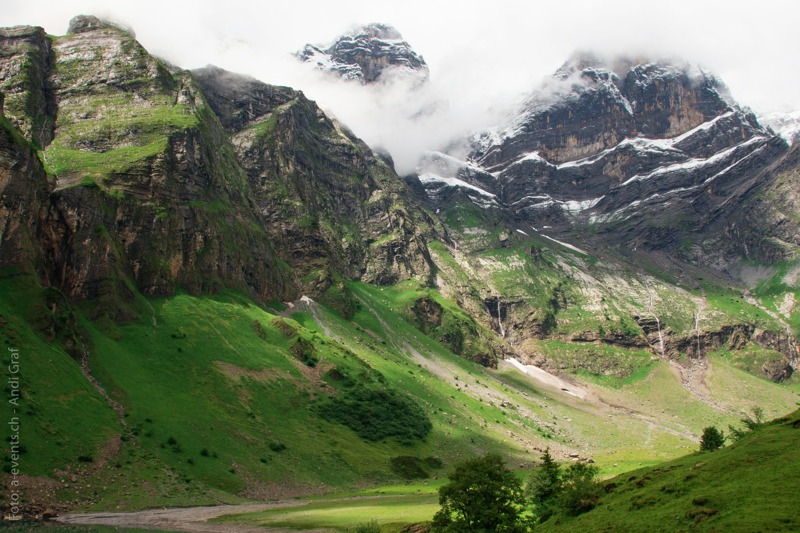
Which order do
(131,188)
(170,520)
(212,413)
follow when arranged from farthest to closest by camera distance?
(131,188) < (212,413) < (170,520)

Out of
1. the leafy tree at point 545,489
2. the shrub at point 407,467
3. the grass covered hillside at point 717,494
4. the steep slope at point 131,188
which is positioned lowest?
the shrub at point 407,467

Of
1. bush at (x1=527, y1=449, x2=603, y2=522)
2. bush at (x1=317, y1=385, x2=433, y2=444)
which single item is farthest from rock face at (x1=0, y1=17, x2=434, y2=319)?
bush at (x1=527, y1=449, x2=603, y2=522)

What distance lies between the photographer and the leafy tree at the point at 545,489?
173 feet

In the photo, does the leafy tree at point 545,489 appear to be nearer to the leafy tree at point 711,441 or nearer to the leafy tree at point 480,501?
the leafy tree at point 480,501

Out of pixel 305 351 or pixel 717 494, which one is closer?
pixel 717 494

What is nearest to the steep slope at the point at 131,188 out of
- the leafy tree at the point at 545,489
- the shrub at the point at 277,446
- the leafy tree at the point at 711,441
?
the shrub at the point at 277,446

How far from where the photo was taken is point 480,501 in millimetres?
45656

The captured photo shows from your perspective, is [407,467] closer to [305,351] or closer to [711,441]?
[305,351]

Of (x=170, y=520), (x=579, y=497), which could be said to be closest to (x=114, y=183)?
(x=170, y=520)

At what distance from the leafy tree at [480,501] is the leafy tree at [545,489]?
15.4ft

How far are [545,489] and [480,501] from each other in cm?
1248

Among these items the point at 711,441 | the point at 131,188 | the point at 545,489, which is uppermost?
the point at 131,188

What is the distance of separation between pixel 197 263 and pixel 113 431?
3009 inches

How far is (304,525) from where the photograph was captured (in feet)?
204
